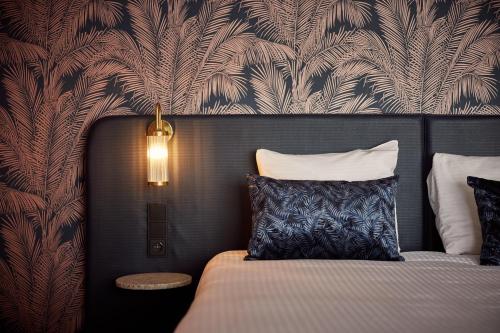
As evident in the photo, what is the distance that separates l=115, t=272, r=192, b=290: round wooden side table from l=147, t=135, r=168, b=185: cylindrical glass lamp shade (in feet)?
1.39

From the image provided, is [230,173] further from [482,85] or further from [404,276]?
[482,85]

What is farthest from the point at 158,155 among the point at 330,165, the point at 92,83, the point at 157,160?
the point at 330,165

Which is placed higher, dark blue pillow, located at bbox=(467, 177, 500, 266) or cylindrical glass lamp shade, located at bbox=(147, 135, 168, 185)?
cylindrical glass lamp shade, located at bbox=(147, 135, 168, 185)

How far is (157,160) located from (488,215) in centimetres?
145

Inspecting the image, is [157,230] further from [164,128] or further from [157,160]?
[164,128]

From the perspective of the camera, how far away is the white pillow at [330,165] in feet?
9.25

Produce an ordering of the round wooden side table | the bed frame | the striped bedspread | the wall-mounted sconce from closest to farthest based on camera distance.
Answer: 1. the striped bedspread
2. the round wooden side table
3. the wall-mounted sconce
4. the bed frame

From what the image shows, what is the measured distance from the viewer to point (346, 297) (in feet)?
5.79

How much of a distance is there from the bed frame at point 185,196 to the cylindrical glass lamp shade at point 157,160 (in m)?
0.10

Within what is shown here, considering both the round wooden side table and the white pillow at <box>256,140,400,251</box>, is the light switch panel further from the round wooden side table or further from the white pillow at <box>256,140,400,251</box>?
the white pillow at <box>256,140,400,251</box>

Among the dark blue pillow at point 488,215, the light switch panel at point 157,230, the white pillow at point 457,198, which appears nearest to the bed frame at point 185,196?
the light switch panel at point 157,230

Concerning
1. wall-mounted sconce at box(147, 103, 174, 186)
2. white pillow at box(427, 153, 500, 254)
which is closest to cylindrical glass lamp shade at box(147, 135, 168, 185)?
wall-mounted sconce at box(147, 103, 174, 186)

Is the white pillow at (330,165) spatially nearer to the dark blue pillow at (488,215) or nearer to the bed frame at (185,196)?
the bed frame at (185,196)

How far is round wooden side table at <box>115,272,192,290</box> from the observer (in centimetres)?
264
